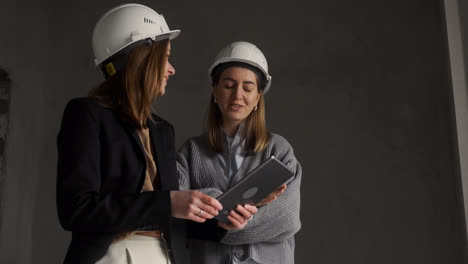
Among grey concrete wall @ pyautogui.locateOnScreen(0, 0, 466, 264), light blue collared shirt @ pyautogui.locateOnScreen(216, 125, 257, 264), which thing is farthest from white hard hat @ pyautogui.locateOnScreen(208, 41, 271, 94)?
grey concrete wall @ pyautogui.locateOnScreen(0, 0, 466, 264)

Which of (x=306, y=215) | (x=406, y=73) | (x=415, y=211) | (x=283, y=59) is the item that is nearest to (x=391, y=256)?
(x=415, y=211)

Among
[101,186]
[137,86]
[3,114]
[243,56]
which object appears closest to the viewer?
[101,186]

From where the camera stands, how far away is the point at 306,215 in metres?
3.63

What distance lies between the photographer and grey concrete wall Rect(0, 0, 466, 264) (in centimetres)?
343

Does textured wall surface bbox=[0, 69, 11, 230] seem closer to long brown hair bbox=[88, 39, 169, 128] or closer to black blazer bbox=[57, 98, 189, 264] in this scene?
long brown hair bbox=[88, 39, 169, 128]

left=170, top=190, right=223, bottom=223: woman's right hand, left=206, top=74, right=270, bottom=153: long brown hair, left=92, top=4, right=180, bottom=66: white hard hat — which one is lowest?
left=170, top=190, right=223, bottom=223: woman's right hand

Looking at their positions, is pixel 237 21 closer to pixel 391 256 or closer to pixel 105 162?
pixel 391 256

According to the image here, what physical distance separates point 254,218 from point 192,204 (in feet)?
2.19

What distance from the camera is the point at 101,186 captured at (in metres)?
1.45

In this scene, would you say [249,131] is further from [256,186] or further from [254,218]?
[256,186]

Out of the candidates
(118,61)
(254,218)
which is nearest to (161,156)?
(118,61)

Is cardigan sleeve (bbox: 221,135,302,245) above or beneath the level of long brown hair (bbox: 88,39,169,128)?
beneath

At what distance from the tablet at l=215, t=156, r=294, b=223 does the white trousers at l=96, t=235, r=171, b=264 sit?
23 cm

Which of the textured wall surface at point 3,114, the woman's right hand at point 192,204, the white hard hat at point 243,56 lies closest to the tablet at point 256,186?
the woman's right hand at point 192,204
